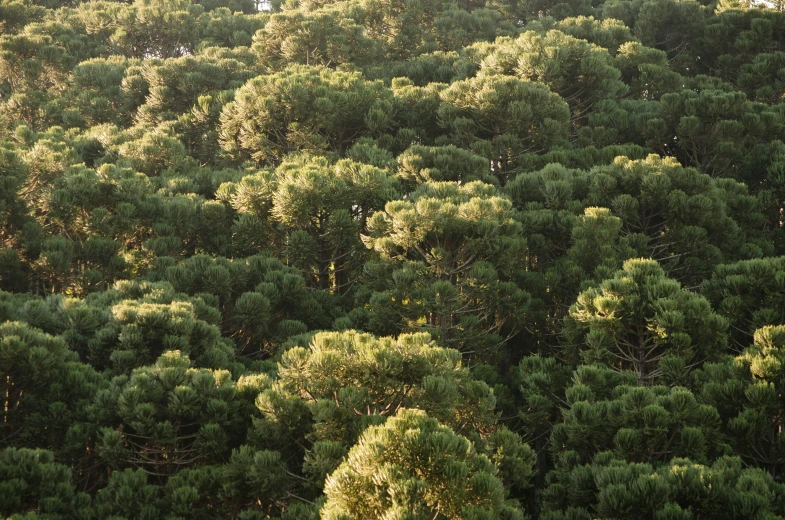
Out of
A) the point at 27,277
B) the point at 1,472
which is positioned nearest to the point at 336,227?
the point at 27,277

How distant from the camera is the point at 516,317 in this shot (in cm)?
1341

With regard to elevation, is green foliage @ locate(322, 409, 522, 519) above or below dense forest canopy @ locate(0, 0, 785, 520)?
above

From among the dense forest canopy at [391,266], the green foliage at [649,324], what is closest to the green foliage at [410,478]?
the dense forest canopy at [391,266]

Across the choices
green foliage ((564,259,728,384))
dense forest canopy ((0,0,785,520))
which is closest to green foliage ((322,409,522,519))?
dense forest canopy ((0,0,785,520))

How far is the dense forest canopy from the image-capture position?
30.1 ft

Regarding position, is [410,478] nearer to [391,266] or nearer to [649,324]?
[649,324]

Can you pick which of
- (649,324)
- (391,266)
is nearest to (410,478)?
(649,324)

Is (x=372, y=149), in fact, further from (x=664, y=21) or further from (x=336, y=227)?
(x=664, y=21)

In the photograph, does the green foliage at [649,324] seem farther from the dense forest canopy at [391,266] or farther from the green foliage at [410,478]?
the green foliage at [410,478]

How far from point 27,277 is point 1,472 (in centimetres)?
654

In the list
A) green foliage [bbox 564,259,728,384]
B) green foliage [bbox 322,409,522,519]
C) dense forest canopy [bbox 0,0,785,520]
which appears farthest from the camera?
green foliage [bbox 564,259,728,384]

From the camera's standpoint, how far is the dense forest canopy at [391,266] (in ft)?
30.1

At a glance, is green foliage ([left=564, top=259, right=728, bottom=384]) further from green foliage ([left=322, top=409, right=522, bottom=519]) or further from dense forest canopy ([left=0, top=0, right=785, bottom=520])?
green foliage ([left=322, top=409, right=522, bottom=519])

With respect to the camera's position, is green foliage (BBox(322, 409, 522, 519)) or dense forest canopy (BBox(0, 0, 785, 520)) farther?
dense forest canopy (BBox(0, 0, 785, 520))
